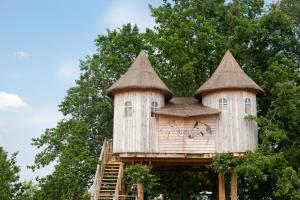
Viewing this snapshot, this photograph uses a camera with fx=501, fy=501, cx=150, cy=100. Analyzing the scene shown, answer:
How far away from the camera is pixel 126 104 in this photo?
2488 cm

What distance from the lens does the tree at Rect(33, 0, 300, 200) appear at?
2761 centimetres

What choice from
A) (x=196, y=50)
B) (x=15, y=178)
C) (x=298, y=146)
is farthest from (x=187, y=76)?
(x=15, y=178)

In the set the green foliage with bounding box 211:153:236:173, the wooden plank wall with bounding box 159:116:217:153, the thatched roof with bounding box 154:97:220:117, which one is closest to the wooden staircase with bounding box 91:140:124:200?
the wooden plank wall with bounding box 159:116:217:153

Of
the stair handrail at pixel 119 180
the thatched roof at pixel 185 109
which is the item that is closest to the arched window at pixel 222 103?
the thatched roof at pixel 185 109

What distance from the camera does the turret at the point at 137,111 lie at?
24297mm

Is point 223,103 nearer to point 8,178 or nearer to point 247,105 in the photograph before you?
point 247,105

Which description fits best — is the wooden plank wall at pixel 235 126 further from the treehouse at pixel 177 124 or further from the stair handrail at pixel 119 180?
the stair handrail at pixel 119 180

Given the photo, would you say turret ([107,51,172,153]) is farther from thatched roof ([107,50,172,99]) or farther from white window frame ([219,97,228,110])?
white window frame ([219,97,228,110])

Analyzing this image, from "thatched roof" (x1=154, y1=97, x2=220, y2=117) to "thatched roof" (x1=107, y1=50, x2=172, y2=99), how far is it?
699mm

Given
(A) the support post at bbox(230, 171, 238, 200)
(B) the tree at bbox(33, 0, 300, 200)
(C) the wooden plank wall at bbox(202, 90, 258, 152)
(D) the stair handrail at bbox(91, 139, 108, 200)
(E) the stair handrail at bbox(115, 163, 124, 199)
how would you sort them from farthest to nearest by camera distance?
(B) the tree at bbox(33, 0, 300, 200) < (A) the support post at bbox(230, 171, 238, 200) < (C) the wooden plank wall at bbox(202, 90, 258, 152) < (E) the stair handrail at bbox(115, 163, 124, 199) < (D) the stair handrail at bbox(91, 139, 108, 200)

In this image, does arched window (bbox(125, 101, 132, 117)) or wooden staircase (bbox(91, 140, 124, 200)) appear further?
arched window (bbox(125, 101, 132, 117))

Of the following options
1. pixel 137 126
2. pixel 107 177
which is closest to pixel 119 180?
pixel 107 177

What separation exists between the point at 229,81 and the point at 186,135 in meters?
3.48

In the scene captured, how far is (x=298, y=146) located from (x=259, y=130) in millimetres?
2615
